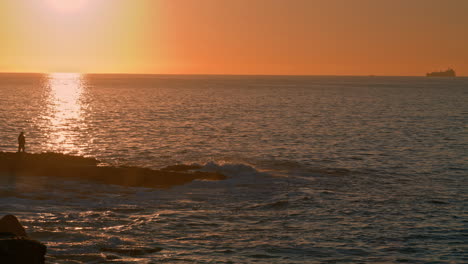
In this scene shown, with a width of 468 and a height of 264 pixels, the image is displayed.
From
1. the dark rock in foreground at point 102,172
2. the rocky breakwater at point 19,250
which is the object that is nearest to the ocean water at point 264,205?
the dark rock in foreground at point 102,172

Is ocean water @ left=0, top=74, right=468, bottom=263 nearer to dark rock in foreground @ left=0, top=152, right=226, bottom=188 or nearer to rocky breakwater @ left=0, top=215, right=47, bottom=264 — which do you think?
dark rock in foreground @ left=0, top=152, right=226, bottom=188

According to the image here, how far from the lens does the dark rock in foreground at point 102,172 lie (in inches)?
1435

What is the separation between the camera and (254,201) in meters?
32.1

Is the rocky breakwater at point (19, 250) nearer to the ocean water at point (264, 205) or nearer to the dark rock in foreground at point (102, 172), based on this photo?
the ocean water at point (264, 205)

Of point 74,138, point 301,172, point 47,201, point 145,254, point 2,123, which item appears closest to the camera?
point 145,254

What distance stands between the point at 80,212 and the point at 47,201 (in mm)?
2929

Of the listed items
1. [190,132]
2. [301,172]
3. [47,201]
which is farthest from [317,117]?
[47,201]

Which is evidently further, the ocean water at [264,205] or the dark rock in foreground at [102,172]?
the dark rock in foreground at [102,172]

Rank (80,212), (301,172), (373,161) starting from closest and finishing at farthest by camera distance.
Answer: (80,212) → (301,172) → (373,161)

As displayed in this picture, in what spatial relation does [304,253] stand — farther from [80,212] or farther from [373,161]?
[373,161]

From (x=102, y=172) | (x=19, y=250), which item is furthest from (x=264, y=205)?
(x=19, y=250)

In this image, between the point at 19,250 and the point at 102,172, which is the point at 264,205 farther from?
the point at 19,250

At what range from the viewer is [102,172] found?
37625 mm

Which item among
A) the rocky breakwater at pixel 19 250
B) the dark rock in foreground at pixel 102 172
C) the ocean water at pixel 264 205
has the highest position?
the rocky breakwater at pixel 19 250
